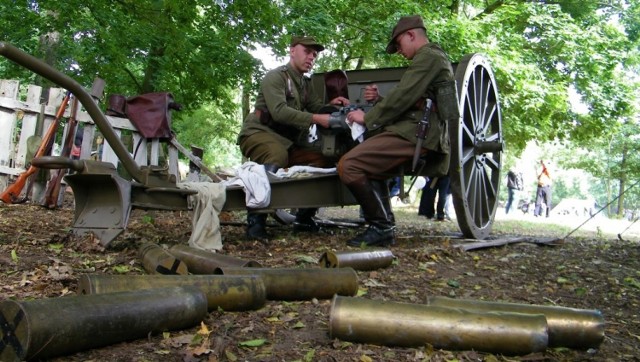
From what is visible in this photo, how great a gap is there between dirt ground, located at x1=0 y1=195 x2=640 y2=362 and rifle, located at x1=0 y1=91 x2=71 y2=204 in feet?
0.51

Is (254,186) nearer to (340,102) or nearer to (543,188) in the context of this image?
(340,102)

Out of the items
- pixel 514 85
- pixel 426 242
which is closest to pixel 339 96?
pixel 426 242

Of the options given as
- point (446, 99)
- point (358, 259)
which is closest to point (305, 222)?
point (446, 99)

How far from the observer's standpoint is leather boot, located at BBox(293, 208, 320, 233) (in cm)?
604

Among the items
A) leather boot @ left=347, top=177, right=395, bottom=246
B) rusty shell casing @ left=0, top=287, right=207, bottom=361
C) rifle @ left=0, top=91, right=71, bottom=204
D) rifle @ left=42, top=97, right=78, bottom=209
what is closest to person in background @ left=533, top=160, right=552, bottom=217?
leather boot @ left=347, top=177, right=395, bottom=246

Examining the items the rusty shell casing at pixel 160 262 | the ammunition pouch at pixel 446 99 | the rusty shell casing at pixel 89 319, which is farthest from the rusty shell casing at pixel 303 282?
the ammunition pouch at pixel 446 99

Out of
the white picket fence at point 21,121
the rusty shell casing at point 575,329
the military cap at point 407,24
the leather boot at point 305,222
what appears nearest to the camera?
the rusty shell casing at point 575,329

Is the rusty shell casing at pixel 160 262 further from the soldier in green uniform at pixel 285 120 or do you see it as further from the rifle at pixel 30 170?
the rifle at pixel 30 170

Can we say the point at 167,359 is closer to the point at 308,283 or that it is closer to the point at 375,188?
the point at 308,283

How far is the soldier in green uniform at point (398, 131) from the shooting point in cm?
460

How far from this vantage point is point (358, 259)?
140 inches

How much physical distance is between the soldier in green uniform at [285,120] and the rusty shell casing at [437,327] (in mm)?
2671

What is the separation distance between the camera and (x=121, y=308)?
6.50 feet

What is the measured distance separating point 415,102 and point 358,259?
174 cm
